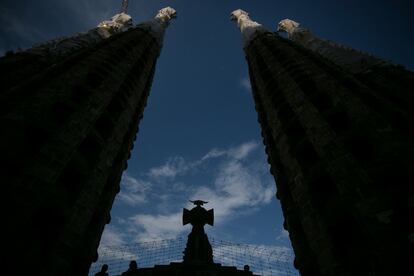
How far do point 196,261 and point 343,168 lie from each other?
28.5 feet

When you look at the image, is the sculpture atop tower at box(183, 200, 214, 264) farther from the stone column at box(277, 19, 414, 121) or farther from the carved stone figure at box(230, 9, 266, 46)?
the carved stone figure at box(230, 9, 266, 46)

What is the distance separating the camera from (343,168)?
17.1 metres

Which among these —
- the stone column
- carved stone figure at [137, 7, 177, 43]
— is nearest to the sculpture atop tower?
the stone column

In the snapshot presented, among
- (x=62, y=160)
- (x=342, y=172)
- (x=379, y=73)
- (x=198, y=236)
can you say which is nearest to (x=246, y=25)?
(x=379, y=73)

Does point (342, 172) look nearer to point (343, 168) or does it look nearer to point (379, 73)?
point (343, 168)

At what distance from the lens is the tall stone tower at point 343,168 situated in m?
13.6

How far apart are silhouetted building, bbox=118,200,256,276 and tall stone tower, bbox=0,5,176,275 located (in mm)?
3814

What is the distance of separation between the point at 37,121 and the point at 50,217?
200 inches

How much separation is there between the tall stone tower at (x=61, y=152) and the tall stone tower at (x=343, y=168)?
11.3 meters

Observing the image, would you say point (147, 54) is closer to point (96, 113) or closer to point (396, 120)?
point (96, 113)

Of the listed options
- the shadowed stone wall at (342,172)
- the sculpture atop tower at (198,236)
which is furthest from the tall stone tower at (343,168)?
the sculpture atop tower at (198,236)

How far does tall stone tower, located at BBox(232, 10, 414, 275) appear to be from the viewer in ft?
44.5

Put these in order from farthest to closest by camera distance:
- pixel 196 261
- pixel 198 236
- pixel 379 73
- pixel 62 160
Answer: pixel 379 73, pixel 198 236, pixel 196 261, pixel 62 160

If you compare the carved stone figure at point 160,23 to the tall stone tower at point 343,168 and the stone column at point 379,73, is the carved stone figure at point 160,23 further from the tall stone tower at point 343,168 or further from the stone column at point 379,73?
the tall stone tower at point 343,168
